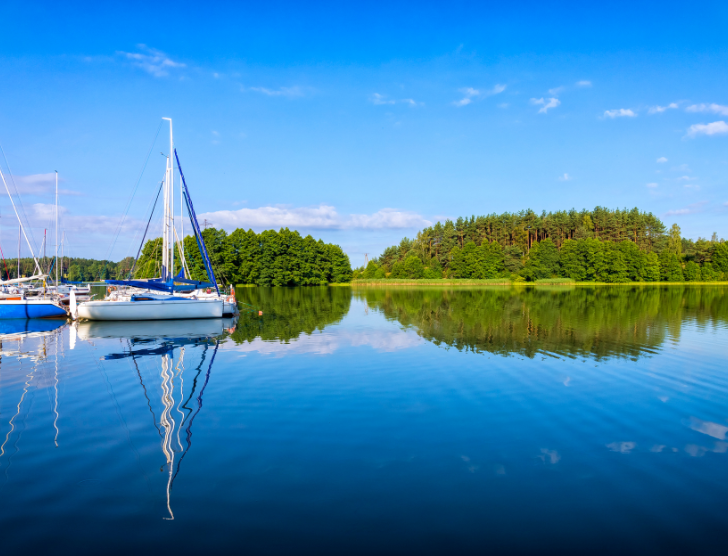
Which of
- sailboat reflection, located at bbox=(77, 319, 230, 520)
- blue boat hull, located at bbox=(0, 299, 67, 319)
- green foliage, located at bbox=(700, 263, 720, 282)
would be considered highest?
green foliage, located at bbox=(700, 263, 720, 282)

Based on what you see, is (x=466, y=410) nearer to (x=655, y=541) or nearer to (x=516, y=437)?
(x=516, y=437)

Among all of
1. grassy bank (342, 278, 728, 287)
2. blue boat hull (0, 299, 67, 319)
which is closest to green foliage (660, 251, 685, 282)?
grassy bank (342, 278, 728, 287)

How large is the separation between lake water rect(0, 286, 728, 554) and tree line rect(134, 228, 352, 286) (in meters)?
72.6

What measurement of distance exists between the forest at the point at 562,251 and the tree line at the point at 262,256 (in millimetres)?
15731

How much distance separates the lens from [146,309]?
25.0 metres

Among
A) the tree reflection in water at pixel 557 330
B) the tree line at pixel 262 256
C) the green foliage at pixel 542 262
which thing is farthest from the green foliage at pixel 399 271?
the tree reflection in water at pixel 557 330

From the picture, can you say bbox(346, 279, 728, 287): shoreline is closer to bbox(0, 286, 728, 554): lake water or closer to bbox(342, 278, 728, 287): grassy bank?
bbox(342, 278, 728, 287): grassy bank

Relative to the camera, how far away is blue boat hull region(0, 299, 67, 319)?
27312 mm

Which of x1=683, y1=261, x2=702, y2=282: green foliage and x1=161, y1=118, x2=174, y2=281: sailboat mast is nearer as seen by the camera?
x1=161, y1=118, x2=174, y2=281: sailboat mast

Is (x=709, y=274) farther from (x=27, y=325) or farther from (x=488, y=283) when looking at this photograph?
(x=27, y=325)

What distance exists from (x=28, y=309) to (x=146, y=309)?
8886 mm

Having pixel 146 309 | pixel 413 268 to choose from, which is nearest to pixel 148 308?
pixel 146 309

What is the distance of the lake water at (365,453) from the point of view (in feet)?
16.0

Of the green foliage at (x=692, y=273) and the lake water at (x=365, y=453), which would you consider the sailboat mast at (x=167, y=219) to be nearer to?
the lake water at (x=365, y=453)
